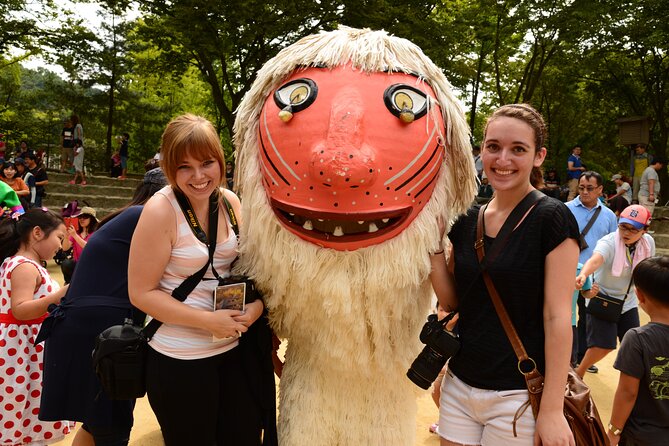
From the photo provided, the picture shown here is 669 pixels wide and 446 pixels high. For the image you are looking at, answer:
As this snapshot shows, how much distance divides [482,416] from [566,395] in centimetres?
27

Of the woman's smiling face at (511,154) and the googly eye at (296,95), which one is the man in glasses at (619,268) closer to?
the woman's smiling face at (511,154)

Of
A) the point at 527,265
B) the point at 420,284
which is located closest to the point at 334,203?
the point at 420,284

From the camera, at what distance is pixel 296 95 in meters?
1.95

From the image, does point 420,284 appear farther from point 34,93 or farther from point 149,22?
point 34,93

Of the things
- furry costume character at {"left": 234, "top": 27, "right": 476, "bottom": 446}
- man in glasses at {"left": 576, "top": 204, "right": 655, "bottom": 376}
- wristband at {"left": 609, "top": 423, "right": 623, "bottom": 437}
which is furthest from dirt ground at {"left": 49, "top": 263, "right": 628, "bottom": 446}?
wristband at {"left": 609, "top": 423, "right": 623, "bottom": 437}

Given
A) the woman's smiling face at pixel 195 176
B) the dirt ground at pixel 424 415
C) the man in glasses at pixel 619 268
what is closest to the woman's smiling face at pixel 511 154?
the woman's smiling face at pixel 195 176

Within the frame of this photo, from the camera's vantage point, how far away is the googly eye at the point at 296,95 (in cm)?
190

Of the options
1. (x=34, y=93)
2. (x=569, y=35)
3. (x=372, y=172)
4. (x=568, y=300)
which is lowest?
(x=568, y=300)

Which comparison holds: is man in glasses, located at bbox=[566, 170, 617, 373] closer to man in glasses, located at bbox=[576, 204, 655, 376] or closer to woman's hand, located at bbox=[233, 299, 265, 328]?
man in glasses, located at bbox=[576, 204, 655, 376]

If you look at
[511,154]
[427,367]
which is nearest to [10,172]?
[427,367]

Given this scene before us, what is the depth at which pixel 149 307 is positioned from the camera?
1715 mm

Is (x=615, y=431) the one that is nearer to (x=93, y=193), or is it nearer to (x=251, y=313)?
(x=251, y=313)

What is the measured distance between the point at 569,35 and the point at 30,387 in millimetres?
13559

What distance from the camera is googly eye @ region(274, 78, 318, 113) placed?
1.90m
